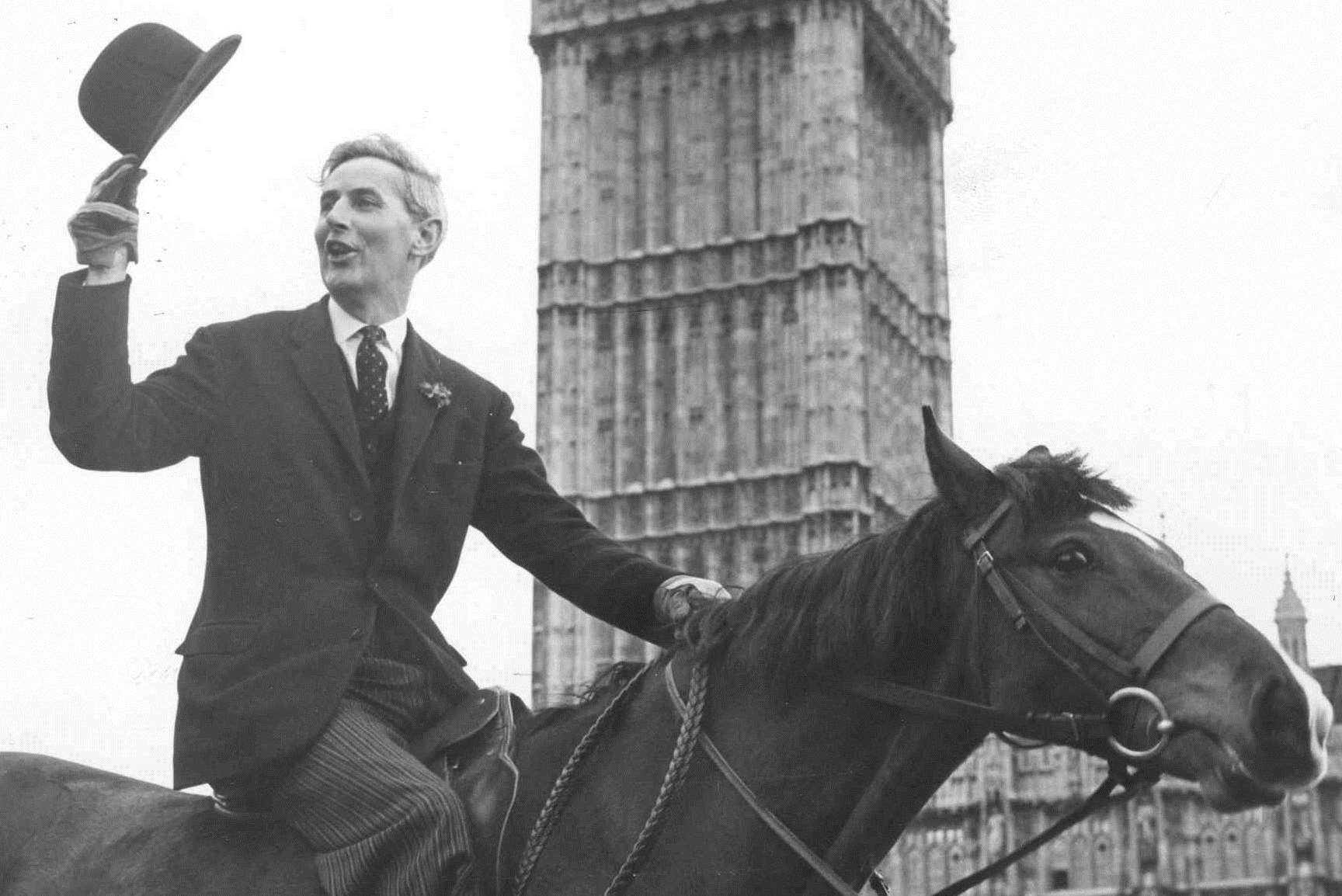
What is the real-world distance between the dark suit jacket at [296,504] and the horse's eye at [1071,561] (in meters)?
0.74

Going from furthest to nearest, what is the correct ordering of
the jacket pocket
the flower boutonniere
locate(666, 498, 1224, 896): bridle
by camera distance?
the flower boutonniere → the jacket pocket → locate(666, 498, 1224, 896): bridle

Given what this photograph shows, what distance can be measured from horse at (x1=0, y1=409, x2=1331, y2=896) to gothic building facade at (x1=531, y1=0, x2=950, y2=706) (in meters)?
34.5

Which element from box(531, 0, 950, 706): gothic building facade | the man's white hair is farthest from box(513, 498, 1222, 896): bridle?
box(531, 0, 950, 706): gothic building facade

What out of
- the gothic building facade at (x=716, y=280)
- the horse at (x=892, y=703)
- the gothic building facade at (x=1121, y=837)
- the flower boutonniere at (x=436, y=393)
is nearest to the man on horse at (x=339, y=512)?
the flower boutonniere at (x=436, y=393)

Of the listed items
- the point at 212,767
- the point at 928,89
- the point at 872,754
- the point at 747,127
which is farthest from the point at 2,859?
the point at 928,89

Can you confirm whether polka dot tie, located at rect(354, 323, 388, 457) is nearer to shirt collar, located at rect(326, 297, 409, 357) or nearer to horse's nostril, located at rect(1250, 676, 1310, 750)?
shirt collar, located at rect(326, 297, 409, 357)

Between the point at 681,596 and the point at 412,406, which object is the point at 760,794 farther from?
the point at 412,406

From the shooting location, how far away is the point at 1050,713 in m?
2.83

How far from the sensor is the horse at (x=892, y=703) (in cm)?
269

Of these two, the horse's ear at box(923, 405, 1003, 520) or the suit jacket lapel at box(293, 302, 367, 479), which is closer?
the horse's ear at box(923, 405, 1003, 520)

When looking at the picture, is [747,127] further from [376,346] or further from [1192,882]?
[376,346]

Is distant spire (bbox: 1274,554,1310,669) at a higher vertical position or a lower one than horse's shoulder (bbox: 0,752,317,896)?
higher

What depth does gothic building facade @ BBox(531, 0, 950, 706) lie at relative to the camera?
38.4m

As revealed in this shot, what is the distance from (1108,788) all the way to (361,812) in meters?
1.00
